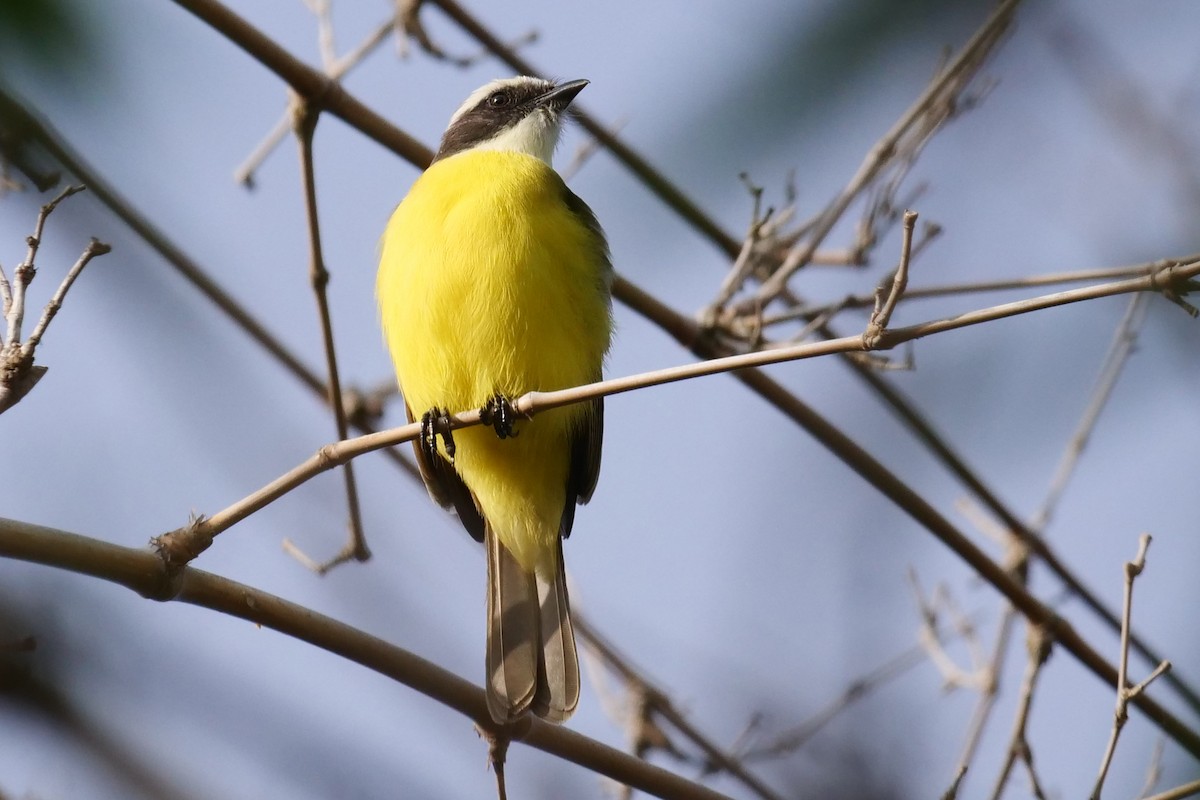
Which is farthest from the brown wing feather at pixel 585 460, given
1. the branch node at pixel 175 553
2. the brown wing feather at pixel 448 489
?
the branch node at pixel 175 553

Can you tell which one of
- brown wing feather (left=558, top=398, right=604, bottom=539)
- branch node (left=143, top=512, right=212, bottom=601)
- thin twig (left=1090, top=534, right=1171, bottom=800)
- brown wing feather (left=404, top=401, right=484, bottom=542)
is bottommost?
branch node (left=143, top=512, right=212, bottom=601)

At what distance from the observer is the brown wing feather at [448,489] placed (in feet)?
15.1

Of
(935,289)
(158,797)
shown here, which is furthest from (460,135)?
(158,797)

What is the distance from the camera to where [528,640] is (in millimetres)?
4230

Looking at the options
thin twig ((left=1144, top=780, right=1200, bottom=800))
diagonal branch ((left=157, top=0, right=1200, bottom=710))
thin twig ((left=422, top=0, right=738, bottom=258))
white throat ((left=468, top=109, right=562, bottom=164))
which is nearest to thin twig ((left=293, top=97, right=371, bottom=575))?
diagonal branch ((left=157, top=0, right=1200, bottom=710))

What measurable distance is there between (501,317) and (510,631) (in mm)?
1009

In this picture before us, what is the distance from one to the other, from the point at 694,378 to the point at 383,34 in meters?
2.80

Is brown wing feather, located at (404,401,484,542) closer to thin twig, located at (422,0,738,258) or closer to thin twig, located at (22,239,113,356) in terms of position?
thin twig, located at (422,0,738,258)

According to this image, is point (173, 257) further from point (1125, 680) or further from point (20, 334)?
point (1125, 680)

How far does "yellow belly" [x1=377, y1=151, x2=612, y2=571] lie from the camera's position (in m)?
4.21

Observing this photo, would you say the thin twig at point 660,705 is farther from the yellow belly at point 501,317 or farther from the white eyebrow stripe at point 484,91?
the white eyebrow stripe at point 484,91

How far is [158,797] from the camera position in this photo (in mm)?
1201

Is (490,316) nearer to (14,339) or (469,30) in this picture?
(469,30)

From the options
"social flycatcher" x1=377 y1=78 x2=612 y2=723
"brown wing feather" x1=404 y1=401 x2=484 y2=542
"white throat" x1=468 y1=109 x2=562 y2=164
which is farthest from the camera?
"white throat" x1=468 y1=109 x2=562 y2=164
